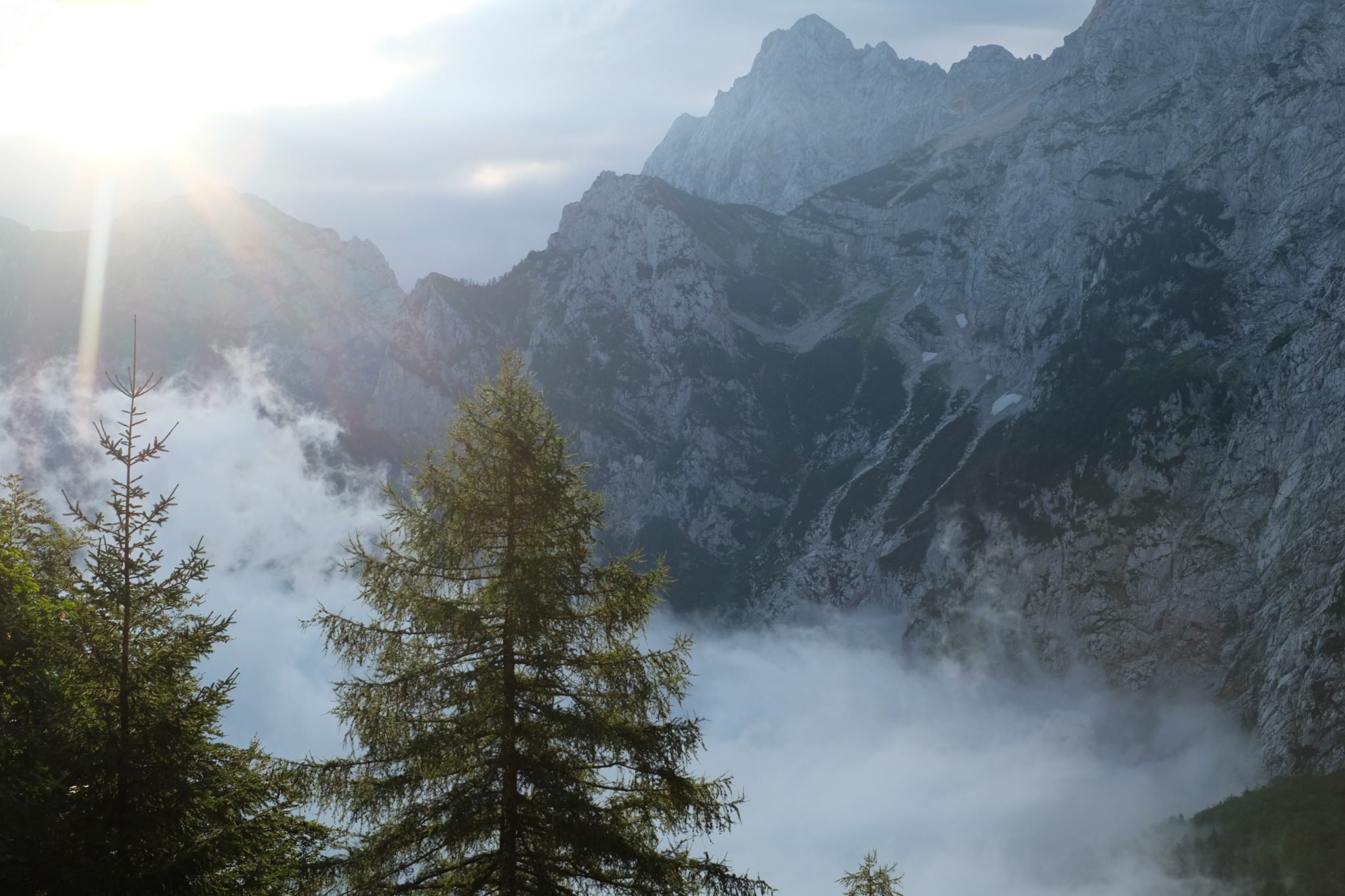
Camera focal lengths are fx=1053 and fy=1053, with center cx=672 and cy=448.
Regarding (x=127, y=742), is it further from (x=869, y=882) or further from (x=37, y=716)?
(x=869, y=882)

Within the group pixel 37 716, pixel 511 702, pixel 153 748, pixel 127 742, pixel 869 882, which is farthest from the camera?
pixel 869 882

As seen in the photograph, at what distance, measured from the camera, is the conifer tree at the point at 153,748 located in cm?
1449

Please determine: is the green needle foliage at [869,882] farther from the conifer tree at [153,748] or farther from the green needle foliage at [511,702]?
the conifer tree at [153,748]

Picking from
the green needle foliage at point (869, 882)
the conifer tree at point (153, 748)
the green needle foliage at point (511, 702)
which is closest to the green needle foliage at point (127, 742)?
the conifer tree at point (153, 748)

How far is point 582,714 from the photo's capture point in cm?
1666

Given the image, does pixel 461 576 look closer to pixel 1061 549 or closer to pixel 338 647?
pixel 338 647

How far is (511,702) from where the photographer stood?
→ 648 inches

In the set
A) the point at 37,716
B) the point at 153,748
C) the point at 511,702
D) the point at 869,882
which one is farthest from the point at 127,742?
the point at 869,882

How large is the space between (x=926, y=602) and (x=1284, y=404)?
6880 cm

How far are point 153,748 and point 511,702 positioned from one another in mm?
5094

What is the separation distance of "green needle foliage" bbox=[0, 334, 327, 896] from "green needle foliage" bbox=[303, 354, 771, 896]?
1431mm

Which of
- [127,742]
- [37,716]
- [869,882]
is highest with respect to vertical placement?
[869,882]

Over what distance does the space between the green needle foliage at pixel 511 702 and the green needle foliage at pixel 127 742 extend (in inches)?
56.4

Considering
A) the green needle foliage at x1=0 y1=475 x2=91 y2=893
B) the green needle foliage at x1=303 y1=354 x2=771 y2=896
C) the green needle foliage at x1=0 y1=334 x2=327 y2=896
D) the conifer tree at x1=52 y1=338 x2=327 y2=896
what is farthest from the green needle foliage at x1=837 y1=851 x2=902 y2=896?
the green needle foliage at x1=0 y1=475 x2=91 y2=893
